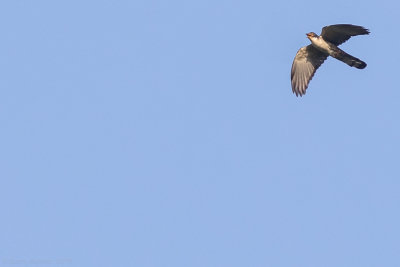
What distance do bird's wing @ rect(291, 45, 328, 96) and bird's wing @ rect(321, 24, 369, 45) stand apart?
48.4 inches

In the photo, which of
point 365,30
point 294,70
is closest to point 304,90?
point 294,70

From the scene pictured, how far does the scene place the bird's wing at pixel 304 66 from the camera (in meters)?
38.3

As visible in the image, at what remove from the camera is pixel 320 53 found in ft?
126

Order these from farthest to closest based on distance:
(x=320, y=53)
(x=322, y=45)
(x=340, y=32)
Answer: (x=320, y=53) → (x=322, y=45) → (x=340, y=32)

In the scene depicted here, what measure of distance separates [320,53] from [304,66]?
799 mm

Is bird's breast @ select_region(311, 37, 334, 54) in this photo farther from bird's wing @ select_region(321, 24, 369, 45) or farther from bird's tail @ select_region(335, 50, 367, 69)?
bird's tail @ select_region(335, 50, 367, 69)

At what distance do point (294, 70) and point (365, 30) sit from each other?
12.2 feet

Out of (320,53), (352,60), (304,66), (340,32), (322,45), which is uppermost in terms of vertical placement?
(320,53)

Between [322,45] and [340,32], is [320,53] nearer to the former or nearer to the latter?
[322,45]

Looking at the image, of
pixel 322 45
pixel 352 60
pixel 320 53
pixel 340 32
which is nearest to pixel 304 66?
pixel 320 53

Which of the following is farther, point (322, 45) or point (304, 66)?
point (304, 66)

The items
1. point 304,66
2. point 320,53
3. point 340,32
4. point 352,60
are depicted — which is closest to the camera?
point 340,32

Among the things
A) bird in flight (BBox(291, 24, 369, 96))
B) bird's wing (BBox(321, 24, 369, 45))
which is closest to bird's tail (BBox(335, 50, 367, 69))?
bird in flight (BBox(291, 24, 369, 96))

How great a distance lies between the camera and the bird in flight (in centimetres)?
3647
